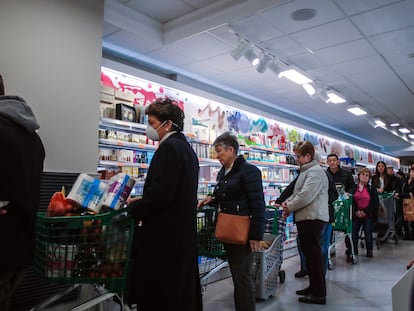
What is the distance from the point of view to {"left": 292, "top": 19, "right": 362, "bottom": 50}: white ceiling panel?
4168 millimetres

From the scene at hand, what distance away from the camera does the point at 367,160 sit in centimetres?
1479

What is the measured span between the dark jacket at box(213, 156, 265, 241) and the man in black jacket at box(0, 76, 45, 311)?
140 centimetres

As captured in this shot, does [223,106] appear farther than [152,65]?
Yes

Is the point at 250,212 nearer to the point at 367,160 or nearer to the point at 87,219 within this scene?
the point at 87,219

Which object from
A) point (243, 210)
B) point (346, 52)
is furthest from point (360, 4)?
point (243, 210)

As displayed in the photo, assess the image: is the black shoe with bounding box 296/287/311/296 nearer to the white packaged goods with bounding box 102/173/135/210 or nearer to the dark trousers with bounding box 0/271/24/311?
the white packaged goods with bounding box 102/173/135/210

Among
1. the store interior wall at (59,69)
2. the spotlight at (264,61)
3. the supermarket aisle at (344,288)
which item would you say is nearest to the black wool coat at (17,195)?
the store interior wall at (59,69)

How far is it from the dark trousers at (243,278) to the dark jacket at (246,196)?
0.14 m

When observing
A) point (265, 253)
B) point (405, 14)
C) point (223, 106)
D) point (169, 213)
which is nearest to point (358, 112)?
point (223, 106)

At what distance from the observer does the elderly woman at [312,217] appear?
11.3 feet

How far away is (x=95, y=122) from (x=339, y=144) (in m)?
10.1

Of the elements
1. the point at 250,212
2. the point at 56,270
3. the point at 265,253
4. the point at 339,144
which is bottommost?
the point at 265,253

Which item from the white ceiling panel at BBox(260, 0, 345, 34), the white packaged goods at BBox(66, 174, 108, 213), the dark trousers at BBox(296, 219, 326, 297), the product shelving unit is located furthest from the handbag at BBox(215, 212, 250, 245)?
the white ceiling panel at BBox(260, 0, 345, 34)

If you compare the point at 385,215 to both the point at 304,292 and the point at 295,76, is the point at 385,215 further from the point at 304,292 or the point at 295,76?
the point at 304,292
